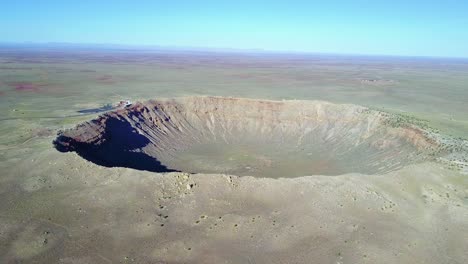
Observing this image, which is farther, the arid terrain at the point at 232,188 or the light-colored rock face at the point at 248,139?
the light-colored rock face at the point at 248,139

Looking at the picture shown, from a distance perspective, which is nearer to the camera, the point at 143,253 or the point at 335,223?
the point at 143,253

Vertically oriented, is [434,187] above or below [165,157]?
above

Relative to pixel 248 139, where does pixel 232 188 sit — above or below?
above

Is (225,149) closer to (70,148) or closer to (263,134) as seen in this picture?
(263,134)

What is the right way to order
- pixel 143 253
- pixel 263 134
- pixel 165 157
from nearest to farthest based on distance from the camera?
pixel 143 253 → pixel 165 157 → pixel 263 134

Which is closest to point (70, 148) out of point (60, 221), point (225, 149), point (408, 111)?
point (60, 221)

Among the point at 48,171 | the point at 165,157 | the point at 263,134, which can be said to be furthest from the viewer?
the point at 263,134

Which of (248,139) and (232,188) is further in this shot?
(248,139)

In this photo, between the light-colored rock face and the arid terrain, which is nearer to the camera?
the arid terrain
